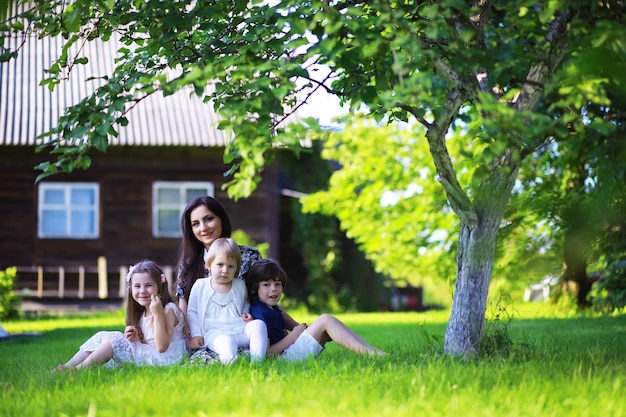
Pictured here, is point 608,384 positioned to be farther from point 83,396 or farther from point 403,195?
point 403,195

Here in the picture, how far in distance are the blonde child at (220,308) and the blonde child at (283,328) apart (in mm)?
121

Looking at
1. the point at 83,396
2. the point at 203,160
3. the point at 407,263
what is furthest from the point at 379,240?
the point at 83,396

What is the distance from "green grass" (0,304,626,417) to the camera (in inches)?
155

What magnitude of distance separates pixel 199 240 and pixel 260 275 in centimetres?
64

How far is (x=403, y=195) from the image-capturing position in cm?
1566

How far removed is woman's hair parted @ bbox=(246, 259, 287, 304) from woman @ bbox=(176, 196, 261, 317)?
18 centimetres

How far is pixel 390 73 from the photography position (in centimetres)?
508

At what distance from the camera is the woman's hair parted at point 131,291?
219 inches

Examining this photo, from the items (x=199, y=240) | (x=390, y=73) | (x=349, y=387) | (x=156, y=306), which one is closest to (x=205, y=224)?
(x=199, y=240)

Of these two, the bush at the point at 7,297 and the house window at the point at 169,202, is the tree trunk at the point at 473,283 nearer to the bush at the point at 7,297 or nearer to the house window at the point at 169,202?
the bush at the point at 7,297

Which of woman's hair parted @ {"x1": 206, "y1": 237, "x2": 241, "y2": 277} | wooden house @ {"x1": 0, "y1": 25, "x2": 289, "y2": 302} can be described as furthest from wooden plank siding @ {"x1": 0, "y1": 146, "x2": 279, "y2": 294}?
woman's hair parted @ {"x1": 206, "y1": 237, "x2": 241, "y2": 277}

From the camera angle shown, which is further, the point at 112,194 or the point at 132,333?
the point at 112,194

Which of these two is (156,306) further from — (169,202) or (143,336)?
(169,202)

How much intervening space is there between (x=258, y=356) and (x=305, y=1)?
2.11 m
